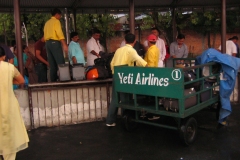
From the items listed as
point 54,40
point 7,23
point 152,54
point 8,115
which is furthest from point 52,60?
point 7,23

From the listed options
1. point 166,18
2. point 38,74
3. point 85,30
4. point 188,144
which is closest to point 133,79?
point 188,144

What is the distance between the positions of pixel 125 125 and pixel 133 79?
1.07 meters

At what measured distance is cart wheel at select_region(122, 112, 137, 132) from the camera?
18.2 feet

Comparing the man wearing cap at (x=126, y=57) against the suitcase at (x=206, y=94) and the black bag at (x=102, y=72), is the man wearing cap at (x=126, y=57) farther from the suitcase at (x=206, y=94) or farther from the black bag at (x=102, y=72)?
the suitcase at (x=206, y=94)

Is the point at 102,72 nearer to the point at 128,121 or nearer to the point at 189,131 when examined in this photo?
the point at 128,121

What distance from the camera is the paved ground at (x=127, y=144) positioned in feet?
15.0

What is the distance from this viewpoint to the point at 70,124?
20.7ft

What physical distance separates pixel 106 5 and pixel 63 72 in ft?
14.6

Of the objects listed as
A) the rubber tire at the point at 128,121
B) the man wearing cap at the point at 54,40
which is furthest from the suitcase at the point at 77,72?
the rubber tire at the point at 128,121

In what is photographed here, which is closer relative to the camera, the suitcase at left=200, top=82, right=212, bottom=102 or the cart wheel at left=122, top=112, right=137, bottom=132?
the suitcase at left=200, top=82, right=212, bottom=102

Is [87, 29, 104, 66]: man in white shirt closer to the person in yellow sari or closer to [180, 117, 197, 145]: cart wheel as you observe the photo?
[180, 117, 197, 145]: cart wheel

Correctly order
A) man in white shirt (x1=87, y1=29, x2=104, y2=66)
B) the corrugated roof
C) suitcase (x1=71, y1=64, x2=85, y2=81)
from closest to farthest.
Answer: suitcase (x1=71, y1=64, x2=85, y2=81)
man in white shirt (x1=87, y1=29, x2=104, y2=66)
the corrugated roof

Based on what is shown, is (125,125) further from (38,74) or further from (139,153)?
(38,74)

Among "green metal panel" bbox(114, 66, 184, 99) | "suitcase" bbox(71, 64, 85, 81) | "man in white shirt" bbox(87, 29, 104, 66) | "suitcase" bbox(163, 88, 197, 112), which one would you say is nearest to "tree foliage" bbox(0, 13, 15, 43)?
"man in white shirt" bbox(87, 29, 104, 66)
